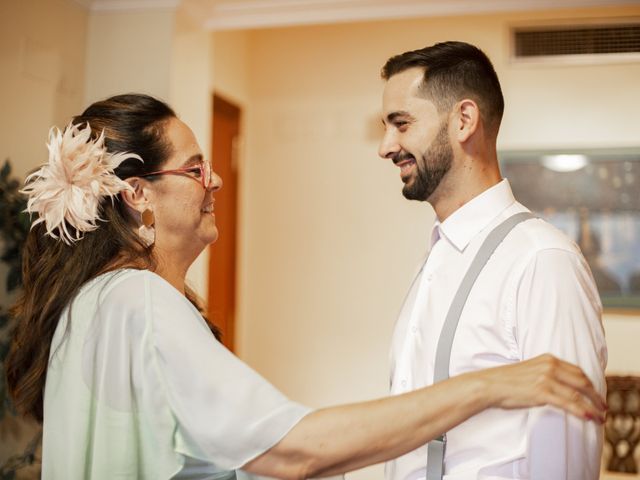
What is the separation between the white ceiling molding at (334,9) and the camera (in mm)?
3318

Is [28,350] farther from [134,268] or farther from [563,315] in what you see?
[563,315]

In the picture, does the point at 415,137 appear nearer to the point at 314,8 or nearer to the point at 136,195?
the point at 136,195

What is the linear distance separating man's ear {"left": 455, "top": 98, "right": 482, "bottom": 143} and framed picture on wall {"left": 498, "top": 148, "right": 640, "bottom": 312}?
2760 millimetres

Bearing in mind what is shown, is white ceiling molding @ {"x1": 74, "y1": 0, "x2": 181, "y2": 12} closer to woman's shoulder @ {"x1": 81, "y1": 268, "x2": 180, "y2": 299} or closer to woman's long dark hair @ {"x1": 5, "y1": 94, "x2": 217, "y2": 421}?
woman's long dark hair @ {"x1": 5, "y1": 94, "x2": 217, "y2": 421}

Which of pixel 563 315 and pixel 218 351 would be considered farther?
pixel 563 315

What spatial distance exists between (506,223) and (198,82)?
8.39ft

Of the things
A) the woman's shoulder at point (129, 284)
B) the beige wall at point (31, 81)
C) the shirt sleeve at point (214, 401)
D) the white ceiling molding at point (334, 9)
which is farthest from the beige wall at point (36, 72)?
the shirt sleeve at point (214, 401)

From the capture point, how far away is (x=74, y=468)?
1.21 m

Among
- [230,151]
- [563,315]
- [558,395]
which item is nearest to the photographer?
[558,395]

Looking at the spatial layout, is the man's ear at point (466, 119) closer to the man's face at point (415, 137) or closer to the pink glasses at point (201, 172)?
the man's face at point (415, 137)

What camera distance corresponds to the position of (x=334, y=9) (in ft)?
11.5

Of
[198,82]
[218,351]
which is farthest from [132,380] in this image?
[198,82]

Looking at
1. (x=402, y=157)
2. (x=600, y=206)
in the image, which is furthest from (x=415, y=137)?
(x=600, y=206)

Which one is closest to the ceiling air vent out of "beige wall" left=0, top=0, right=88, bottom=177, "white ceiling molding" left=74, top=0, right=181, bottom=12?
"white ceiling molding" left=74, top=0, right=181, bottom=12
